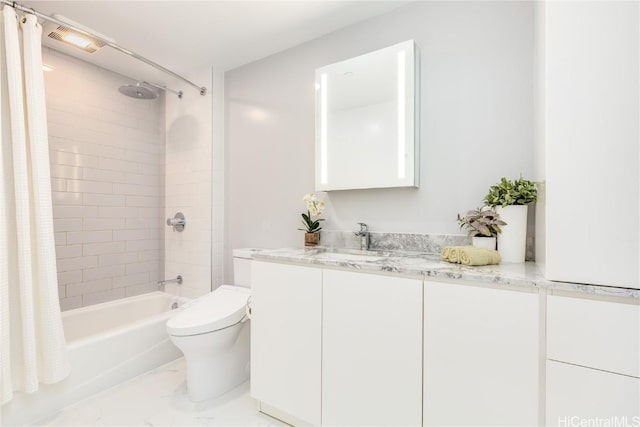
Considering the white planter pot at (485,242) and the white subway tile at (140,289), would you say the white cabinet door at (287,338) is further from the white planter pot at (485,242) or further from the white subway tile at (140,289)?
the white subway tile at (140,289)

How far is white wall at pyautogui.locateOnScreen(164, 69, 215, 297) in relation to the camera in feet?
8.10

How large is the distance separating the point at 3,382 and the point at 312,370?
1.39m

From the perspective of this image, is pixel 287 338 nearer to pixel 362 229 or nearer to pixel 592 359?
pixel 362 229

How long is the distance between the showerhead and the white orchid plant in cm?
138

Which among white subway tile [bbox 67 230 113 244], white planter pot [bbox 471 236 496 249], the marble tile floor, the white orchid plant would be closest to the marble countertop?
white planter pot [bbox 471 236 496 249]

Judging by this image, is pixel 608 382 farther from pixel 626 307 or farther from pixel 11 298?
pixel 11 298

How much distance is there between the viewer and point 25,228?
1419mm

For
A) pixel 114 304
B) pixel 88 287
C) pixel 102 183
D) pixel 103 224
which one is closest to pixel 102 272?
pixel 88 287

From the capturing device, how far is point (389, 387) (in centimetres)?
118

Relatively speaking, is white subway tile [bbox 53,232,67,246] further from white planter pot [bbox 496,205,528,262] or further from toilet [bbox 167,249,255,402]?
white planter pot [bbox 496,205,528,262]

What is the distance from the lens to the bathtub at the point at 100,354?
151 centimetres

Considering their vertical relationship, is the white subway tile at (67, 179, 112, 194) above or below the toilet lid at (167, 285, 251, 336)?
above

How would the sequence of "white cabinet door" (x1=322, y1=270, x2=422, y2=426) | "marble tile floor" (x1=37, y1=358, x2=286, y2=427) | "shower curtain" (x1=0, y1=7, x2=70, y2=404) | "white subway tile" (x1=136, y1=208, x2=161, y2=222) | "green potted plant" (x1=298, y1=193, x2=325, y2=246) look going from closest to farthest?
Answer: "white cabinet door" (x1=322, y1=270, x2=422, y2=426) → "shower curtain" (x1=0, y1=7, x2=70, y2=404) → "marble tile floor" (x1=37, y1=358, x2=286, y2=427) → "green potted plant" (x1=298, y1=193, x2=325, y2=246) → "white subway tile" (x1=136, y1=208, x2=161, y2=222)

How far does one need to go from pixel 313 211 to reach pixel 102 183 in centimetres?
180
